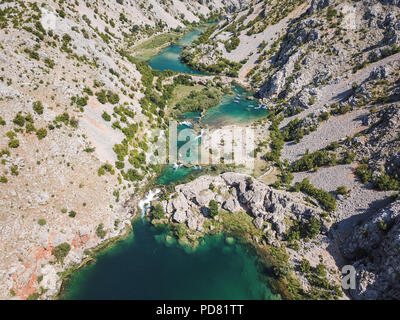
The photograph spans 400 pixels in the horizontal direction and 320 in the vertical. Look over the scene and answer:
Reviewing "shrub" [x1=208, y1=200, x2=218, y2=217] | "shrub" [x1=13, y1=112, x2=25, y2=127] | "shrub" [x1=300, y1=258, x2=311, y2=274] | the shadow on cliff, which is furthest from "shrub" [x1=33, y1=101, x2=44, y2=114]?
the shadow on cliff

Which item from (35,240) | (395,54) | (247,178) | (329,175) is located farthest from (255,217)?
(395,54)

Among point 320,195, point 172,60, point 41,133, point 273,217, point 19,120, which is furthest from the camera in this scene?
point 172,60

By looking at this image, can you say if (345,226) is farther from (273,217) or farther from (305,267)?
(273,217)

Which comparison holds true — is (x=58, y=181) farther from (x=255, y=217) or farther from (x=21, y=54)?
(x=255, y=217)

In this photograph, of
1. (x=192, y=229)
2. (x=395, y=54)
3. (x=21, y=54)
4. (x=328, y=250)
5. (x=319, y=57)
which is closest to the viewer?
(x=328, y=250)

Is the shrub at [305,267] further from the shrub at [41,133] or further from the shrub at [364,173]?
the shrub at [41,133]

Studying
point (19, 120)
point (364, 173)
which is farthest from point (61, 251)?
point (364, 173)

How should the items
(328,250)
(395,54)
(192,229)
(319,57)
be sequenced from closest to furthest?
(328,250)
(192,229)
(395,54)
(319,57)

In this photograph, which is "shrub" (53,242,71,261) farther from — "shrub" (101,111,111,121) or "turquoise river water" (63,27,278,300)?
"shrub" (101,111,111,121)
